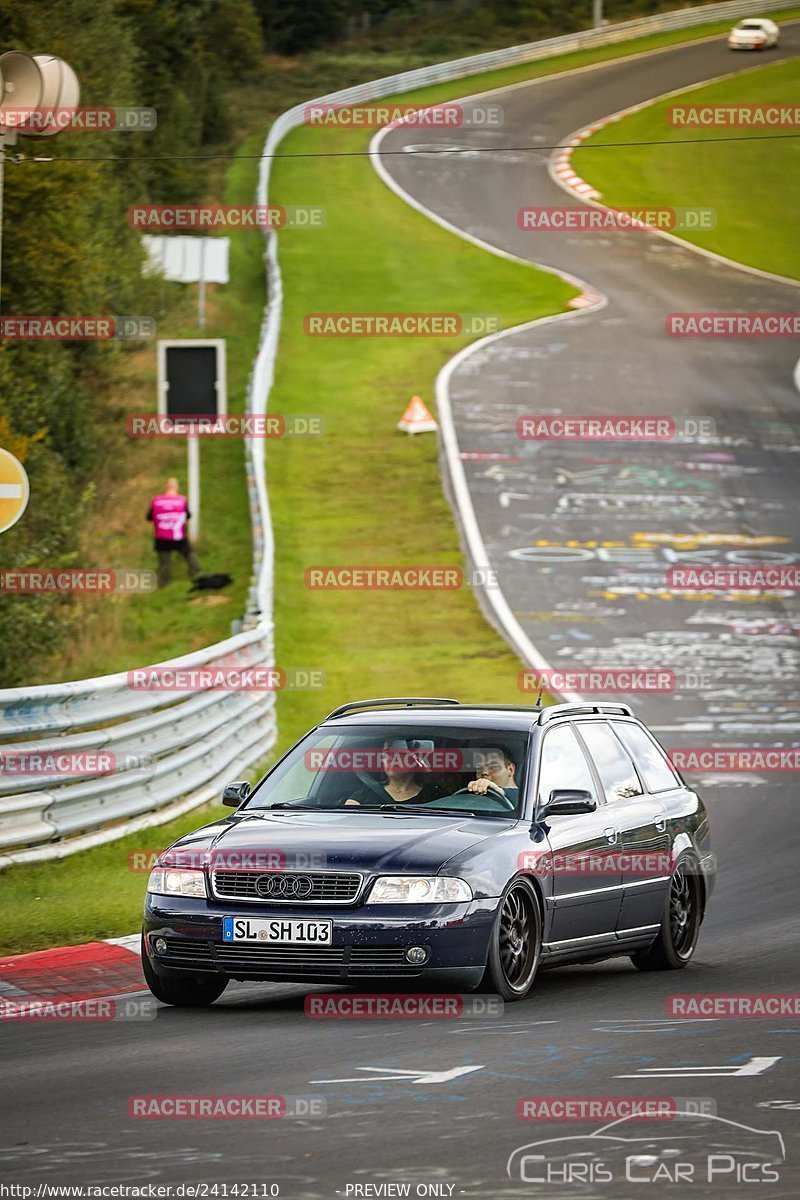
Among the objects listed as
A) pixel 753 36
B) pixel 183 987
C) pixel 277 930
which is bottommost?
pixel 183 987

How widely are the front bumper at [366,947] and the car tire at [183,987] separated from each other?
330mm

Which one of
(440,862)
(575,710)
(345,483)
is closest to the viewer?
(440,862)

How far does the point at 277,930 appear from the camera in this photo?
933 centimetres

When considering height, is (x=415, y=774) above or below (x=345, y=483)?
above

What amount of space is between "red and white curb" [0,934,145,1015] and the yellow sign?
2.76 metres

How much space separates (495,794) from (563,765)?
2.00ft

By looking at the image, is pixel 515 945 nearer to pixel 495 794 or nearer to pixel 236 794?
pixel 495 794

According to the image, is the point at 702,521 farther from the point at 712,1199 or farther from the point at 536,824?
the point at 712,1199

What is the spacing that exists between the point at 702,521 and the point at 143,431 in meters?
11.7

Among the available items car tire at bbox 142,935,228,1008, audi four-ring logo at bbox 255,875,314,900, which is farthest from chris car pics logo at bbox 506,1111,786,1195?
car tire at bbox 142,935,228,1008

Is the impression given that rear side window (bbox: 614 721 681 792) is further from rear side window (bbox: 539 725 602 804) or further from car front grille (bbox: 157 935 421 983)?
car front grille (bbox: 157 935 421 983)

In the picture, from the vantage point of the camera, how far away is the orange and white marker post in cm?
3791

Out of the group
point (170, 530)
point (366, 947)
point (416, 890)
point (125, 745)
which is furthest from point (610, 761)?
point (170, 530)

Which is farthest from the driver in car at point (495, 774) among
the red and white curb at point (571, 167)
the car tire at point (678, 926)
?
the red and white curb at point (571, 167)
